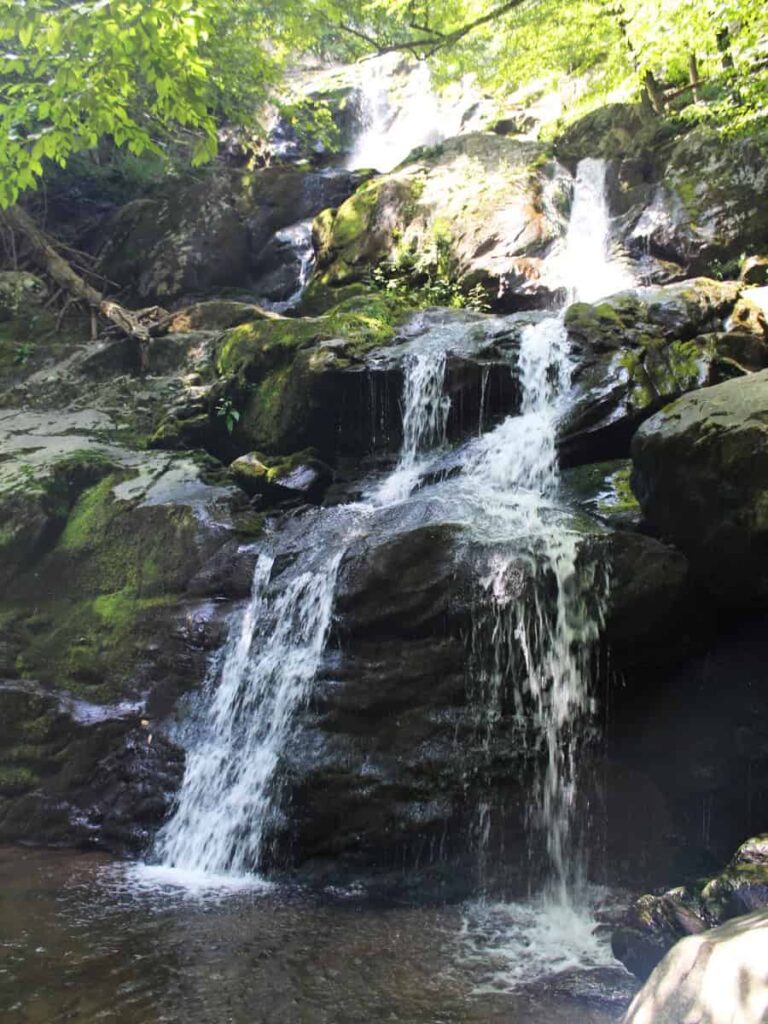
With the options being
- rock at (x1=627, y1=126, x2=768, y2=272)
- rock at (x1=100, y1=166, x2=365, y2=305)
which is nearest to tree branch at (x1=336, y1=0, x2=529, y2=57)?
rock at (x1=627, y1=126, x2=768, y2=272)

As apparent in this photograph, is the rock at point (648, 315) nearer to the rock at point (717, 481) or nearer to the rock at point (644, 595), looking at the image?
the rock at point (717, 481)

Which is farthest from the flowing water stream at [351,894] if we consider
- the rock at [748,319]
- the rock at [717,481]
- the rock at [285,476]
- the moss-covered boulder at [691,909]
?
the rock at [748,319]

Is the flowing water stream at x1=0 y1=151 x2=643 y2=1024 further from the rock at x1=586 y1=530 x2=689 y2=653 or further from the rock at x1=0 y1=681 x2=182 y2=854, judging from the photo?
the rock at x1=0 y1=681 x2=182 y2=854

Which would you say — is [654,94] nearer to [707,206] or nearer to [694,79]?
[694,79]

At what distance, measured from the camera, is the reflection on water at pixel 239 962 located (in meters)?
3.38

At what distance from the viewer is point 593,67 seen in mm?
13727

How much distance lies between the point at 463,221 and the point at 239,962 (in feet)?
39.3

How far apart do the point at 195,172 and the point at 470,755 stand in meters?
15.1

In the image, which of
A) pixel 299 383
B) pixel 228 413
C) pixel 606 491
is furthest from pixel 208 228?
pixel 606 491

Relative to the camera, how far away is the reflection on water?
338 centimetres

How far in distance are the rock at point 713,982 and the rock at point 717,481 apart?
2898 mm

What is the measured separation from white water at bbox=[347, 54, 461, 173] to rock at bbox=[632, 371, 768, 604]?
16339 mm

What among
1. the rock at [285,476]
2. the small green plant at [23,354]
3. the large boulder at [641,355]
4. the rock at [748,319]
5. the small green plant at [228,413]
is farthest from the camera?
the small green plant at [23,354]

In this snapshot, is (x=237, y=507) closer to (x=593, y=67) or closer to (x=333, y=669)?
(x=333, y=669)
